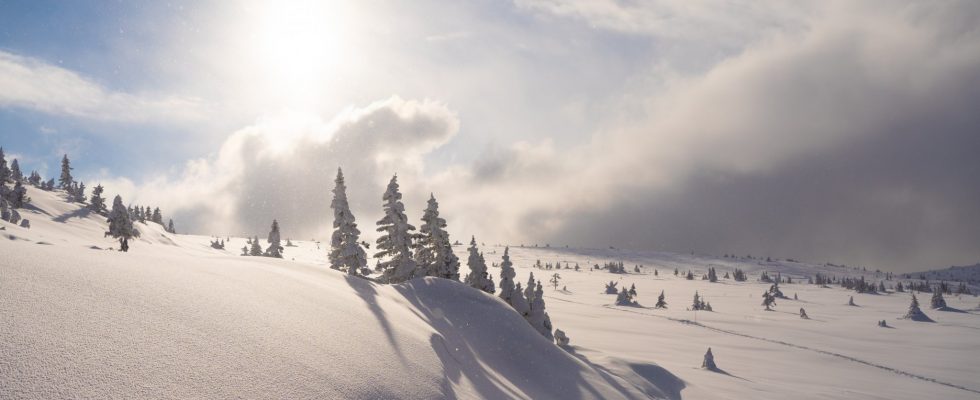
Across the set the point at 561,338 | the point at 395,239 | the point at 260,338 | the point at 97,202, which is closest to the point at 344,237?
the point at 395,239

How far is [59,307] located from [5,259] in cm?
186

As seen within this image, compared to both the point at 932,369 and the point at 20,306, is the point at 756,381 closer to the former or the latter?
the point at 932,369

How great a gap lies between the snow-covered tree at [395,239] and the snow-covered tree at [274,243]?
38013 mm

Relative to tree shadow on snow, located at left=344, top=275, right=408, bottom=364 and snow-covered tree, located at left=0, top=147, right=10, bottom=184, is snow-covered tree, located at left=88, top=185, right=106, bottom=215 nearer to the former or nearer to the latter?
snow-covered tree, located at left=0, top=147, right=10, bottom=184

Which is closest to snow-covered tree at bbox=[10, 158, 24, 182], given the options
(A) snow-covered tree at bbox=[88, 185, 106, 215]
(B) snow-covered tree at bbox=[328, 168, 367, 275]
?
(A) snow-covered tree at bbox=[88, 185, 106, 215]

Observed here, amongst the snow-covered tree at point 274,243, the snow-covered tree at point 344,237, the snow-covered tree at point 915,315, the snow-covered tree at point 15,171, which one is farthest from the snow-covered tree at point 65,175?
the snow-covered tree at point 915,315

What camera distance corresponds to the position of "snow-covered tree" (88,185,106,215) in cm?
9144

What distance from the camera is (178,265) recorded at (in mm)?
9695

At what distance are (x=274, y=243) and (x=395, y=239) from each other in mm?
40305

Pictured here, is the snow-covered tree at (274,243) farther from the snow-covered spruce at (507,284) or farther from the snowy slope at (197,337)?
the snowy slope at (197,337)

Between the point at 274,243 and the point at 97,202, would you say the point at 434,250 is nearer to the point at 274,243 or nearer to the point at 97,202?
the point at 274,243

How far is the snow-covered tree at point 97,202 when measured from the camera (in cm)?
9144

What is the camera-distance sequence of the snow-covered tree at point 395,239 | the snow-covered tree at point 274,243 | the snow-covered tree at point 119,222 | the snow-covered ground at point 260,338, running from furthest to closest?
the snow-covered tree at point 274,243, the snow-covered tree at point 119,222, the snow-covered tree at point 395,239, the snow-covered ground at point 260,338

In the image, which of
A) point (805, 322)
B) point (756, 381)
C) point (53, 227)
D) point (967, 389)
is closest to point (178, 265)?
point (756, 381)
